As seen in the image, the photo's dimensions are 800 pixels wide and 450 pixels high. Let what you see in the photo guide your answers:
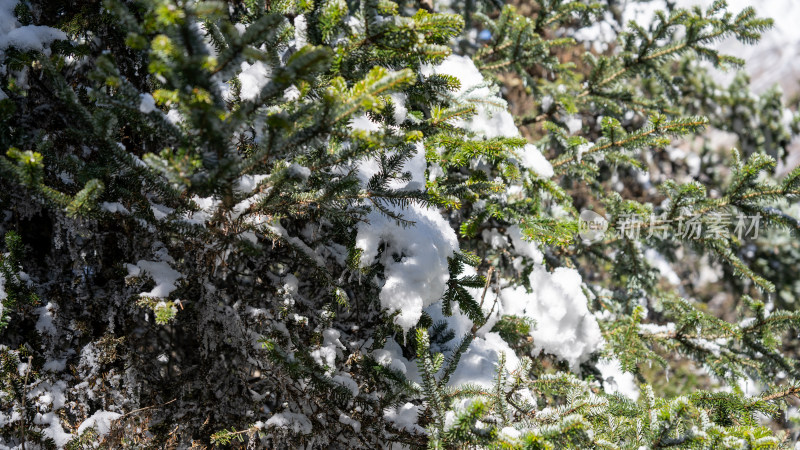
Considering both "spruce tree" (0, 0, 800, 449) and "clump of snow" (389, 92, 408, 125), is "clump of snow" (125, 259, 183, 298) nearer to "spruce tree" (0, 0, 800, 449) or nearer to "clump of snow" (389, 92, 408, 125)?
"spruce tree" (0, 0, 800, 449)

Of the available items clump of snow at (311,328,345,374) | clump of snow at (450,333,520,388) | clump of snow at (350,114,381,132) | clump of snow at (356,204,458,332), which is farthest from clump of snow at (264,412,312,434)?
clump of snow at (350,114,381,132)

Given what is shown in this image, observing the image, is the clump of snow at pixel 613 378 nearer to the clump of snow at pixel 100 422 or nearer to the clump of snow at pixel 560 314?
the clump of snow at pixel 560 314

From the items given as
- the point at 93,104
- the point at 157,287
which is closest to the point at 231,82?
the point at 93,104

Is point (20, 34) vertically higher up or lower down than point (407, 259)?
higher up

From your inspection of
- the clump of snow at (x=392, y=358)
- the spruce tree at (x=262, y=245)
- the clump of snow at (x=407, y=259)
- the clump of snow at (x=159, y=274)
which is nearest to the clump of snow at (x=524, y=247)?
the spruce tree at (x=262, y=245)

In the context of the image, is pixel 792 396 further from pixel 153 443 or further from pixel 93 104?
pixel 93 104

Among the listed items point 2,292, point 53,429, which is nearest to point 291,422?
point 53,429

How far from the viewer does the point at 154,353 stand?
1.95m

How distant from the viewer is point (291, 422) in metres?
1.92

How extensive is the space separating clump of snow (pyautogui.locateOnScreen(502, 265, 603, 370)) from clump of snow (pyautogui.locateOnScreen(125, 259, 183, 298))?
6.14ft

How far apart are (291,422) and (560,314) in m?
1.70

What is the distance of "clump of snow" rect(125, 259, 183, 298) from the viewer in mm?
1840

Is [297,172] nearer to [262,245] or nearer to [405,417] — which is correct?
[262,245]

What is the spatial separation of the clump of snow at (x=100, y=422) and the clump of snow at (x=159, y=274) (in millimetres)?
499
